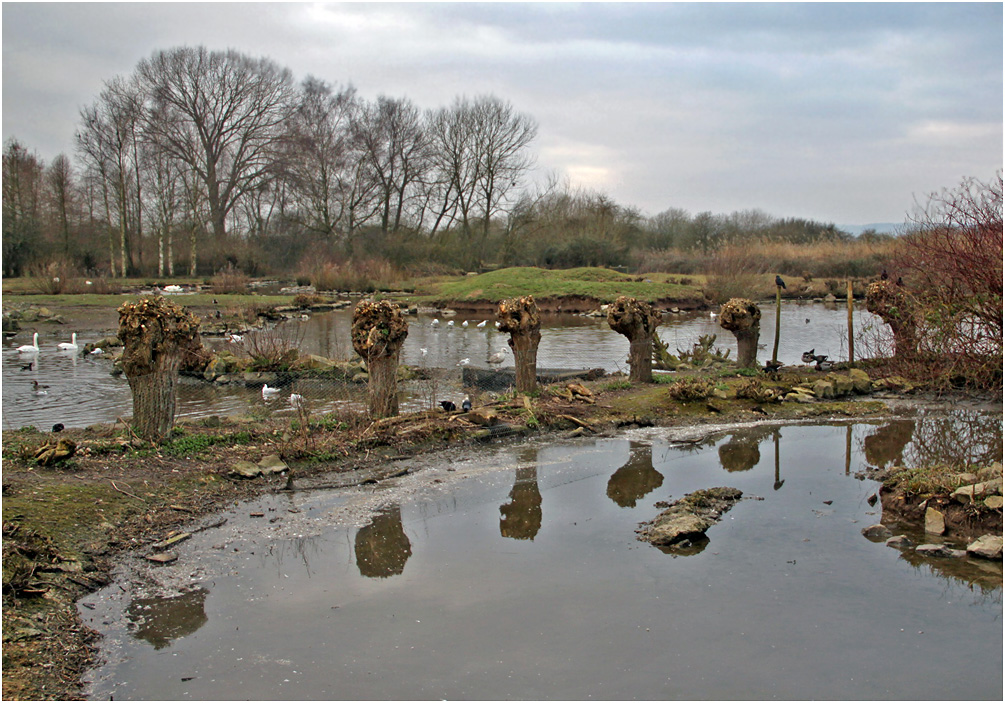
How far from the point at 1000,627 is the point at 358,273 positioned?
42037mm

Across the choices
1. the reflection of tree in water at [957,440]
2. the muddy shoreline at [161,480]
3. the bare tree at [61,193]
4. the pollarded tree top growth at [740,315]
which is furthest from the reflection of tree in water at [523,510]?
the bare tree at [61,193]

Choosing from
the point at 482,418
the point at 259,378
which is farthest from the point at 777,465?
the point at 259,378

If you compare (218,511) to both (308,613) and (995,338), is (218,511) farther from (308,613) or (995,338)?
(995,338)

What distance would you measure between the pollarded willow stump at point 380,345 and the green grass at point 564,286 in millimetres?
26651

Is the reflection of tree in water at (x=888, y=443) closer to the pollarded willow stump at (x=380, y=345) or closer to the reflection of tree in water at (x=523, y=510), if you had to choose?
the reflection of tree in water at (x=523, y=510)

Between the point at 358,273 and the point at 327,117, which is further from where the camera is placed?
the point at 327,117

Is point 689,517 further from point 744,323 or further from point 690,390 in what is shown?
point 744,323

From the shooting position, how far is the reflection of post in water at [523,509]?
7230 mm

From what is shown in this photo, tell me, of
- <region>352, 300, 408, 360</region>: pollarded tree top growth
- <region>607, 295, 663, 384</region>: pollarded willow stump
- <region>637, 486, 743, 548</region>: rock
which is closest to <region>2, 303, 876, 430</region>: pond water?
<region>352, 300, 408, 360</region>: pollarded tree top growth

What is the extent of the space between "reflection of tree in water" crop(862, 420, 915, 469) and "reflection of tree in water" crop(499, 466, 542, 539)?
4133mm

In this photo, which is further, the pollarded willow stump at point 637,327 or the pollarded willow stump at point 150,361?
the pollarded willow stump at point 637,327

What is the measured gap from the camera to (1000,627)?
215 inches

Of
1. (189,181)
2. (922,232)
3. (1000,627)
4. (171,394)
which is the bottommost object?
(1000,627)

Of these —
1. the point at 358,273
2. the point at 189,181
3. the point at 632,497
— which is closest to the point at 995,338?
the point at 632,497
